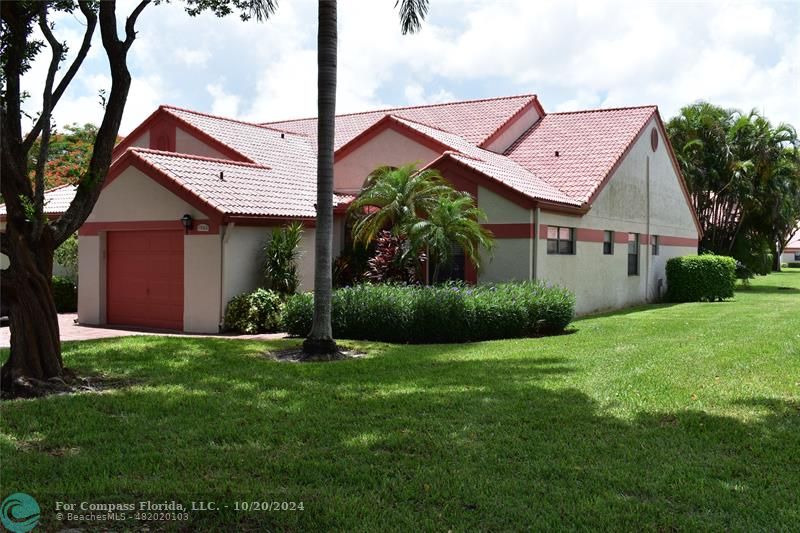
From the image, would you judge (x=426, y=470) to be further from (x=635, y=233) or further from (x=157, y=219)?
(x=635, y=233)

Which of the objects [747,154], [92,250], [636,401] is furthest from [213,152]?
[747,154]

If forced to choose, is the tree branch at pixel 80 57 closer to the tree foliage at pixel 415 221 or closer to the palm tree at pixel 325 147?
the palm tree at pixel 325 147

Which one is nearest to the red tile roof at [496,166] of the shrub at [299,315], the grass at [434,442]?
the shrub at [299,315]

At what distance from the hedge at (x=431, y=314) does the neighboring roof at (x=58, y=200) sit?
11.8 meters

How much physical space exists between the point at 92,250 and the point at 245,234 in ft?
15.0

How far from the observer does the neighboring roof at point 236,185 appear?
17.1m

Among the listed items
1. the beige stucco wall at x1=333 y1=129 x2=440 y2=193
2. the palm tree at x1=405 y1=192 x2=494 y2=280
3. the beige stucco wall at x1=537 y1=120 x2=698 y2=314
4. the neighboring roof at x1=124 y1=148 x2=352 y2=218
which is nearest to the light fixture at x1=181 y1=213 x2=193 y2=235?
the neighboring roof at x1=124 y1=148 x2=352 y2=218

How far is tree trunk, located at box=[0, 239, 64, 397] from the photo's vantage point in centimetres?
889

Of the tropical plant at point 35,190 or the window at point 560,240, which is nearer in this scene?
the tropical plant at point 35,190

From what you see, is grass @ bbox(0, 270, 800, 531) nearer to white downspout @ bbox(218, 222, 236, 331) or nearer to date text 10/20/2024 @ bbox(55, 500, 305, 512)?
date text 10/20/2024 @ bbox(55, 500, 305, 512)

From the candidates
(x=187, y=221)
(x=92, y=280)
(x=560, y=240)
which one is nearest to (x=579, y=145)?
(x=560, y=240)

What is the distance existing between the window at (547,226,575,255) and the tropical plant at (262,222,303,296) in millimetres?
6338

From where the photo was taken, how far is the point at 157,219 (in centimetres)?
1764

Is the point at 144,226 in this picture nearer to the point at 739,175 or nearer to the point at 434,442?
the point at 434,442
